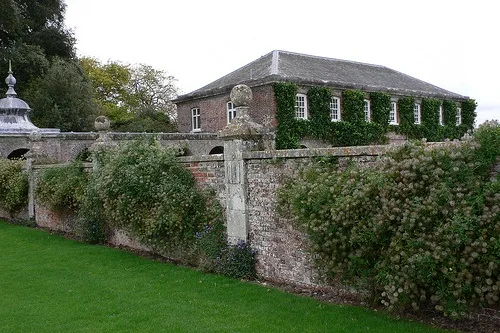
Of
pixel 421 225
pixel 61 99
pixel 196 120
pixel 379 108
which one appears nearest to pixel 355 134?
pixel 379 108

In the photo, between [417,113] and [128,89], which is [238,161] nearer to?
[417,113]

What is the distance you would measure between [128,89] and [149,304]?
1769 inches

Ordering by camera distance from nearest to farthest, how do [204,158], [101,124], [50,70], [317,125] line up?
[204,158]
[101,124]
[317,125]
[50,70]

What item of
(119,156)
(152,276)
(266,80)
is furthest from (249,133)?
(266,80)

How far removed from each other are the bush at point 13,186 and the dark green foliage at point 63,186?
190 cm

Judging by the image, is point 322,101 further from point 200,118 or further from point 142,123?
point 142,123

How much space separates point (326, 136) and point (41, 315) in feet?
74.3

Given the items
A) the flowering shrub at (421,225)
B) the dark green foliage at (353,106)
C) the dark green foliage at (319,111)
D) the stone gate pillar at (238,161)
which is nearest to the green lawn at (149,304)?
the flowering shrub at (421,225)

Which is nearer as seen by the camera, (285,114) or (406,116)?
(285,114)

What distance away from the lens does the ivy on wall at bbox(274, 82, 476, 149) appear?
25719 mm

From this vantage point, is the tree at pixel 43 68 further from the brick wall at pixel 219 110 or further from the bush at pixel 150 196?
the bush at pixel 150 196

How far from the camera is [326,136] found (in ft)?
90.8

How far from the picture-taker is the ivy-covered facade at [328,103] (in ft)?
84.8

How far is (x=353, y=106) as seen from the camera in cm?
2858
